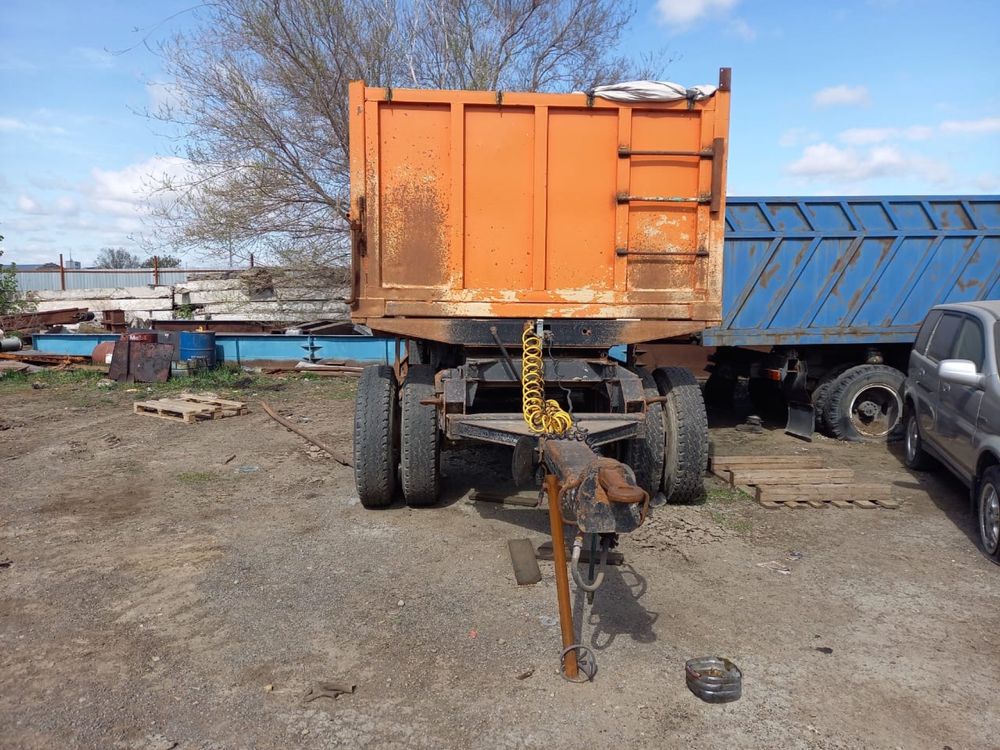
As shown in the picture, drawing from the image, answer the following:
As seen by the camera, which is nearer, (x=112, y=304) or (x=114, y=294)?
(x=112, y=304)

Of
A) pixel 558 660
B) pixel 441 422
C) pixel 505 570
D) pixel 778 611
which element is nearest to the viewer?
pixel 558 660

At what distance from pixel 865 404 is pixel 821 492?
305 cm

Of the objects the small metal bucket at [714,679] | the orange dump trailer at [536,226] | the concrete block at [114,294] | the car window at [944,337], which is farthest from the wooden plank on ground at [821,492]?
the concrete block at [114,294]

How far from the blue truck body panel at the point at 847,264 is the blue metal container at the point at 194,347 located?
345 inches

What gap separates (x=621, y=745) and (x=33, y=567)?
150 inches

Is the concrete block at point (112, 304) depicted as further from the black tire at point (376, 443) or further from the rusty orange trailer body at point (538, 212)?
the rusty orange trailer body at point (538, 212)

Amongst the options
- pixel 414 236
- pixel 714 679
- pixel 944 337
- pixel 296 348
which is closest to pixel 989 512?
pixel 944 337

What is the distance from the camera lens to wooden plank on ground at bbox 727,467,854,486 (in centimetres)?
621

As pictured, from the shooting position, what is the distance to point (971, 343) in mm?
5582

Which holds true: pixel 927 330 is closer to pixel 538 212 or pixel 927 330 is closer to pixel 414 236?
pixel 538 212

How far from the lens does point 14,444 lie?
26.3 ft

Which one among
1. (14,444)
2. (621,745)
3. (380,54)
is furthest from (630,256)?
(380,54)

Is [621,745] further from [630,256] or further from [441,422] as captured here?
[630,256]

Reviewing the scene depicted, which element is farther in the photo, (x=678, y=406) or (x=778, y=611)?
(x=678, y=406)
